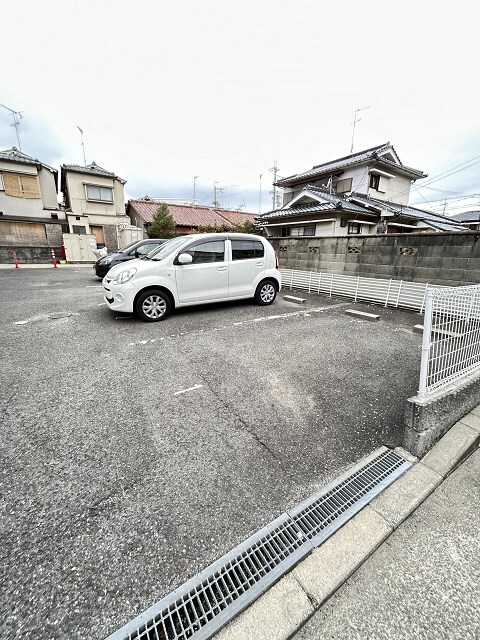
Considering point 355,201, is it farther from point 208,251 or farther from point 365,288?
point 208,251

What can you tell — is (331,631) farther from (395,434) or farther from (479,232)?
(479,232)

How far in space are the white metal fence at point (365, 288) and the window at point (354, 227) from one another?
6.34 metres

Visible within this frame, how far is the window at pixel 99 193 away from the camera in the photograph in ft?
61.7

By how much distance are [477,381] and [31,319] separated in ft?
21.9

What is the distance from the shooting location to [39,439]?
214cm

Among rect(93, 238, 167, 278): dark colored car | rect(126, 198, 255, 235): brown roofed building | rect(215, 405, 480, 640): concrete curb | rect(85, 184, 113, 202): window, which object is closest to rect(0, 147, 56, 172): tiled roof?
rect(85, 184, 113, 202): window

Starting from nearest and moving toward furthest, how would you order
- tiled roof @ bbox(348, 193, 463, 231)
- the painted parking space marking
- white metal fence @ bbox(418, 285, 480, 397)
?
white metal fence @ bbox(418, 285, 480, 397) → the painted parking space marking → tiled roof @ bbox(348, 193, 463, 231)

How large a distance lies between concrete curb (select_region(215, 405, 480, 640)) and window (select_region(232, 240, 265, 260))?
14.7ft

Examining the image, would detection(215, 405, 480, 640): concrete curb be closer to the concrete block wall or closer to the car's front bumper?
the car's front bumper

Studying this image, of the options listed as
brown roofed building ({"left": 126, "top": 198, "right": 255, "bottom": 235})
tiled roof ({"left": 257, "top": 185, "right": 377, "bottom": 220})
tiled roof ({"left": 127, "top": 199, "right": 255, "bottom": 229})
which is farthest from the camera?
tiled roof ({"left": 127, "top": 199, "right": 255, "bottom": 229})

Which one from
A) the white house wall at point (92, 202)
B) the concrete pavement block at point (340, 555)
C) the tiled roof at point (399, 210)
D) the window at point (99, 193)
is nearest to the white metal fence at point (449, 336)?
the concrete pavement block at point (340, 555)

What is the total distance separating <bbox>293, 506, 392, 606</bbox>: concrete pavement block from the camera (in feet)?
4.29

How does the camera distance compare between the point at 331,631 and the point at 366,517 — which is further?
the point at 366,517

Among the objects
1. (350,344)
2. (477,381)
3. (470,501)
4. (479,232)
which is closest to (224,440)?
(470,501)
